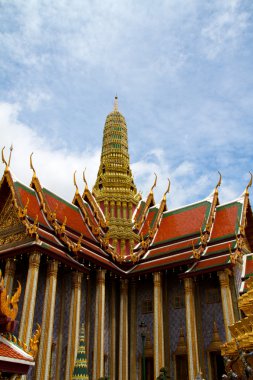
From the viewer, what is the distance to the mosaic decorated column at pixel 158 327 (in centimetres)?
1467

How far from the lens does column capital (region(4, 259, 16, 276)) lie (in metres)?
14.2

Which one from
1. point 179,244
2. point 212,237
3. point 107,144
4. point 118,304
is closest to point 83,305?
point 118,304

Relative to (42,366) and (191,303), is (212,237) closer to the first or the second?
(191,303)

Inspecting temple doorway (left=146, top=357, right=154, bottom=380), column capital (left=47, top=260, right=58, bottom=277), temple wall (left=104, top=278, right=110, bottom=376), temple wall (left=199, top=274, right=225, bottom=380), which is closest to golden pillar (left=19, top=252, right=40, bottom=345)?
column capital (left=47, top=260, right=58, bottom=277)

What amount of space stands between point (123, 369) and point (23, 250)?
231 inches

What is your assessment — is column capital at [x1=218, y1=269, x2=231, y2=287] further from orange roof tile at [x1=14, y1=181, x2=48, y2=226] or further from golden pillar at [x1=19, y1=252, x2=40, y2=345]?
orange roof tile at [x1=14, y1=181, x2=48, y2=226]

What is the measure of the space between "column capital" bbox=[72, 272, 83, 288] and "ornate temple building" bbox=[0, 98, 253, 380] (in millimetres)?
35

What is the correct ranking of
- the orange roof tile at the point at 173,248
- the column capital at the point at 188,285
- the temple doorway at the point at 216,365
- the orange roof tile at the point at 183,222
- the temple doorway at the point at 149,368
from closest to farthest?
the temple doorway at the point at 216,365
the column capital at the point at 188,285
the temple doorway at the point at 149,368
the orange roof tile at the point at 173,248
the orange roof tile at the point at 183,222

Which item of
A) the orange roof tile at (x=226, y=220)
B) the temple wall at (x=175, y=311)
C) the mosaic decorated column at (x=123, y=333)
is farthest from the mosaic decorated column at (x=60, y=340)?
the orange roof tile at (x=226, y=220)

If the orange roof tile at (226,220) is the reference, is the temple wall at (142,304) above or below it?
below

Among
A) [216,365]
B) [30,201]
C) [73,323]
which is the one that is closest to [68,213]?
[30,201]

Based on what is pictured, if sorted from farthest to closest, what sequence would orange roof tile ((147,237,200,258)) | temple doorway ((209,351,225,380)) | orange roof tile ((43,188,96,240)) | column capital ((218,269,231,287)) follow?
orange roof tile ((43,188,96,240)) → orange roof tile ((147,237,200,258)) → column capital ((218,269,231,287)) → temple doorway ((209,351,225,380))

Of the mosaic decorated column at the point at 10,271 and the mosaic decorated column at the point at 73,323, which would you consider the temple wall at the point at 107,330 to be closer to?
the mosaic decorated column at the point at 73,323

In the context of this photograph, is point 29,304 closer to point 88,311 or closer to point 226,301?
point 88,311
